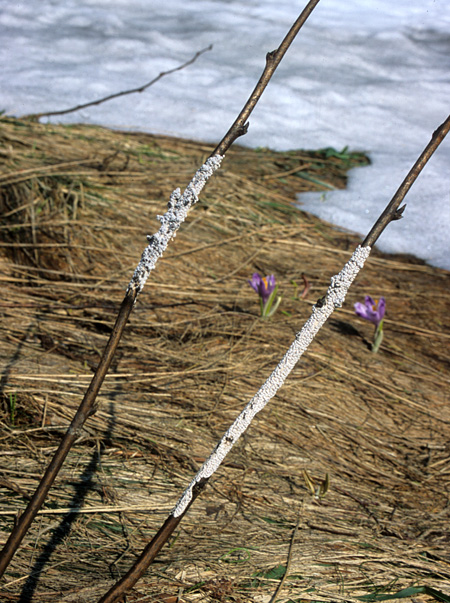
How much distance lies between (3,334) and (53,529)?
2.79ft

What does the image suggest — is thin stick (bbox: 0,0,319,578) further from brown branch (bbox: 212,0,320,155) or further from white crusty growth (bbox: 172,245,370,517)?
white crusty growth (bbox: 172,245,370,517)

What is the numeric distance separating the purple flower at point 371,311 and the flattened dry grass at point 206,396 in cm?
11

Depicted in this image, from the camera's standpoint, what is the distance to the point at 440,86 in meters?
5.00

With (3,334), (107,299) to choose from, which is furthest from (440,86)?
(3,334)

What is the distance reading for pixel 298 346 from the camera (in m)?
0.78

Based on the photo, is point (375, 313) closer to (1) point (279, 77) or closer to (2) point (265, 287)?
(2) point (265, 287)

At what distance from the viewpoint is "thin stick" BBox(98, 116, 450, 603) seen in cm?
77

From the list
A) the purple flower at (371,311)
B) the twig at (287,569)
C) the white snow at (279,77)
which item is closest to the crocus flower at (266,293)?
the purple flower at (371,311)

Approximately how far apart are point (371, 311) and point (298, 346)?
1403mm

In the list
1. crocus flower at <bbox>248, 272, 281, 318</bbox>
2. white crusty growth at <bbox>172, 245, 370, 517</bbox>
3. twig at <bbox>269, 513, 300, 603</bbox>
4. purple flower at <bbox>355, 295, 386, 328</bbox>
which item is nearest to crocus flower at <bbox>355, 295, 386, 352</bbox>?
purple flower at <bbox>355, 295, 386, 328</bbox>

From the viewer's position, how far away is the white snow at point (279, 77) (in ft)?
10.9

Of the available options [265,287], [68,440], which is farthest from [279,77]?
[68,440]

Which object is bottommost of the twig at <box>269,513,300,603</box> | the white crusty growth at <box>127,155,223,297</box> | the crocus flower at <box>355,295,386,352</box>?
the twig at <box>269,513,300,603</box>

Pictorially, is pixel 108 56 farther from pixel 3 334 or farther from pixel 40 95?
pixel 3 334
